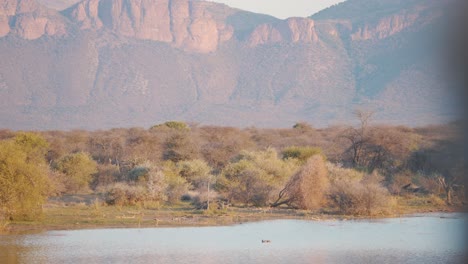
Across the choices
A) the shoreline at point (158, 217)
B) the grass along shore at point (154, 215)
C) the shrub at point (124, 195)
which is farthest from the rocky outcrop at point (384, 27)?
the shoreline at point (158, 217)

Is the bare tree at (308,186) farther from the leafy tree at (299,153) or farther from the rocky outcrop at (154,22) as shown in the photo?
the rocky outcrop at (154,22)

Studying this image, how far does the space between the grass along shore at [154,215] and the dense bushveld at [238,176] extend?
50 cm

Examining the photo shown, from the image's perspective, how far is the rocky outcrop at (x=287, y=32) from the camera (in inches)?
6791

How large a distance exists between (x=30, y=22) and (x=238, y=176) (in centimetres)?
14005

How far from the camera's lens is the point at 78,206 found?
31922 mm

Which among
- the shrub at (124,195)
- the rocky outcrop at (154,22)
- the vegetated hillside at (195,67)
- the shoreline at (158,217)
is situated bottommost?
the shoreline at (158,217)

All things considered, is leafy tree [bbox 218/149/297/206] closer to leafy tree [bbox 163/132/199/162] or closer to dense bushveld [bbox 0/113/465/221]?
dense bushveld [bbox 0/113/465/221]

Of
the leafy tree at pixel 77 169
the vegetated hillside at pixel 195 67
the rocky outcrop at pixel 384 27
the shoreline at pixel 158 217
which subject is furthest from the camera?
the rocky outcrop at pixel 384 27

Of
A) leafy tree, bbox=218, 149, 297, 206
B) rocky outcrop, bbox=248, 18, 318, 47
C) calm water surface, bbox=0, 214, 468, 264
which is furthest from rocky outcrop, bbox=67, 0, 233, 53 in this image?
calm water surface, bbox=0, 214, 468, 264

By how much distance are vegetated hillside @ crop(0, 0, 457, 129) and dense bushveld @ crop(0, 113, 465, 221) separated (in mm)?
64712

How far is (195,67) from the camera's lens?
6403 inches

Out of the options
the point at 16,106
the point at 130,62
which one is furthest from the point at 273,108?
the point at 16,106

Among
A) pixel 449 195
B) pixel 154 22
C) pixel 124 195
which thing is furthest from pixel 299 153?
pixel 154 22

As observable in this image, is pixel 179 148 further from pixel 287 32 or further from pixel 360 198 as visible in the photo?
pixel 287 32
